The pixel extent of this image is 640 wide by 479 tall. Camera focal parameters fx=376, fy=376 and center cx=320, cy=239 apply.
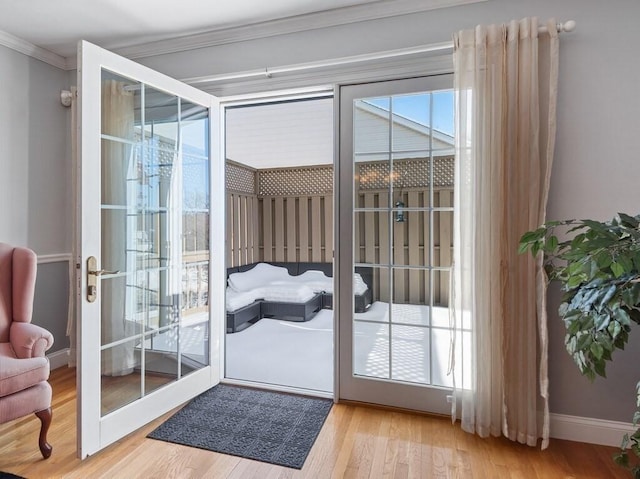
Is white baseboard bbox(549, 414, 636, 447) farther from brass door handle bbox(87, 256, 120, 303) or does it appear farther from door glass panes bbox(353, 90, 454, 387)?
brass door handle bbox(87, 256, 120, 303)

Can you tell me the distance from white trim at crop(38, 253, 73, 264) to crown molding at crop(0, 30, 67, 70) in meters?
1.54

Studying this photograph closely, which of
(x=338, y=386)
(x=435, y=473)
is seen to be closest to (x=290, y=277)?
(x=338, y=386)

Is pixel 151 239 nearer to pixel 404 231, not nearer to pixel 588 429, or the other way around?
pixel 404 231

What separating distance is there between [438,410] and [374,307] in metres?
0.72

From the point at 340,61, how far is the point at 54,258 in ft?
8.88

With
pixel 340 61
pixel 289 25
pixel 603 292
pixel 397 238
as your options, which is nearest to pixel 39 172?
pixel 289 25

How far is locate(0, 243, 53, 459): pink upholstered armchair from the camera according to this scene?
1731 millimetres

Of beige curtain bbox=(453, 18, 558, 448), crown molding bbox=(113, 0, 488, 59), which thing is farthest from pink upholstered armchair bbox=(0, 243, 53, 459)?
beige curtain bbox=(453, 18, 558, 448)

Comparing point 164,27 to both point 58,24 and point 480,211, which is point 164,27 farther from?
point 480,211

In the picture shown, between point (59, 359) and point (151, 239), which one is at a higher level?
point (151, 239)

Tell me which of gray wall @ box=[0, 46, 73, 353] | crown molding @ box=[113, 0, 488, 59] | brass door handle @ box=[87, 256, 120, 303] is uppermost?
crown molding @ box=[113, 0, 488, 59]

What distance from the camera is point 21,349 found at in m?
1.91

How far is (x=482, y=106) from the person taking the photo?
2.01m

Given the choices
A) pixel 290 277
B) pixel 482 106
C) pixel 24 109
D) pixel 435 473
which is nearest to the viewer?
pixel 435 473
